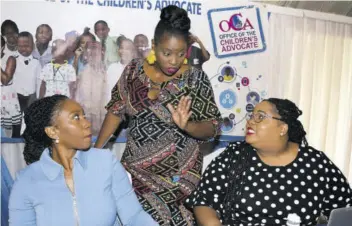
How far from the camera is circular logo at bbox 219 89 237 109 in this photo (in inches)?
167

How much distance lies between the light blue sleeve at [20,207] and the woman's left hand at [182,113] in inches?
31.1

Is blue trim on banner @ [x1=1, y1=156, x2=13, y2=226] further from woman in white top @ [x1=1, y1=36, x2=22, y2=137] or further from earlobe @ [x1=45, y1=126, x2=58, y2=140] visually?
earlobe @ [x1=45, y1=126, x2=58, y2=140]

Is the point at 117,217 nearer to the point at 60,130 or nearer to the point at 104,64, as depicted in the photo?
the point at 60,130

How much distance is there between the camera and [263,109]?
7.34 feet

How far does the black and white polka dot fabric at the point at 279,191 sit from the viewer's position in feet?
6.96

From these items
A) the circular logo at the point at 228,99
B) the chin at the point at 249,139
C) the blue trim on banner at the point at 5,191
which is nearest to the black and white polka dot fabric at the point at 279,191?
the chin at the point at 249,139

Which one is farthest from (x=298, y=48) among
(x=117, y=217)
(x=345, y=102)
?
(x=117, y=217)

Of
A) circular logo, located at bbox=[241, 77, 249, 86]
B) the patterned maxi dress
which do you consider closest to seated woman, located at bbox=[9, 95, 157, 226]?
the patterned maxi dress

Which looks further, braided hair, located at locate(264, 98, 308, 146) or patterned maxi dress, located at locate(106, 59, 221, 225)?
patterned maxi dress, located at locate(106, 59, 221, 225)

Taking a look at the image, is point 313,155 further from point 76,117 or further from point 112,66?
point 112,66

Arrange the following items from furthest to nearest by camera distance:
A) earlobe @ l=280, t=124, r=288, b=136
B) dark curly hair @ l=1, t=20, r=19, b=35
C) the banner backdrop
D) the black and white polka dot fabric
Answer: the banner backdrop, dark curly hair @ l=1, t=20, r=19, b=35, earlobe @ l=280, t=124, r=288, b=136, the black and white polka dot fabric

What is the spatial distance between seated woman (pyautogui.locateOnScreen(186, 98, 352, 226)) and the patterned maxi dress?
14 centimetres

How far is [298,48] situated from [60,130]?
3.15 metres

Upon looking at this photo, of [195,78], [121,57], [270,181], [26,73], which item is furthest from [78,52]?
[270,181]
